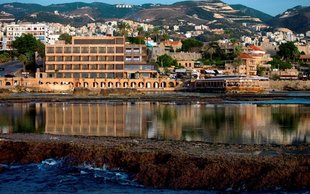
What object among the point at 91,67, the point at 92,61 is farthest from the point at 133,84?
the point at 92,61

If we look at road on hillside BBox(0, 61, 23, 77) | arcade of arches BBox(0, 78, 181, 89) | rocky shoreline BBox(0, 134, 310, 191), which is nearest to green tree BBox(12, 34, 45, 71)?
road on hillside BBox(0, 61, 23, 77)

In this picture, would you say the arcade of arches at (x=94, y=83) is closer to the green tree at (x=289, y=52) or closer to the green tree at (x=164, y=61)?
the green tree at (x=164, y=61)

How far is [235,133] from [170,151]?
10.1 meters

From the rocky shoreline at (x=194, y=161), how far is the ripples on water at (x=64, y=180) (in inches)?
15.2

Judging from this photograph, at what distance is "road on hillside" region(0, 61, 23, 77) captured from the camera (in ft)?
338

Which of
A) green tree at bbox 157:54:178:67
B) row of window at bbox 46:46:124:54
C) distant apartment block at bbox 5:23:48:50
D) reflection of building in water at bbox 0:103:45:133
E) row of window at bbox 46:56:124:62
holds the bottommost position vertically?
reflection of building in water at bbox 0:103:45:133

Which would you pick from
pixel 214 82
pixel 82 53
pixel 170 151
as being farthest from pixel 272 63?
pixel 170 151

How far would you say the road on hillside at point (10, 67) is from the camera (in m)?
103

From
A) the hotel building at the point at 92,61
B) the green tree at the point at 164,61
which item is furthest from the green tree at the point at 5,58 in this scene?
the green tree at the point at 164,61

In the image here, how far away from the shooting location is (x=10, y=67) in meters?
108

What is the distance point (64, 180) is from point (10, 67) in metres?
93.3

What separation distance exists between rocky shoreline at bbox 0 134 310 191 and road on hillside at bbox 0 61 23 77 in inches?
3192

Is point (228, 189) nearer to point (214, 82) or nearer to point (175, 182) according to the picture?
point (175, 182)

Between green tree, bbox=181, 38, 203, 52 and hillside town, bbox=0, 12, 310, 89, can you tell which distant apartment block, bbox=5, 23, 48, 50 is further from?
green tree, bbox=181, 38, 203, 52
